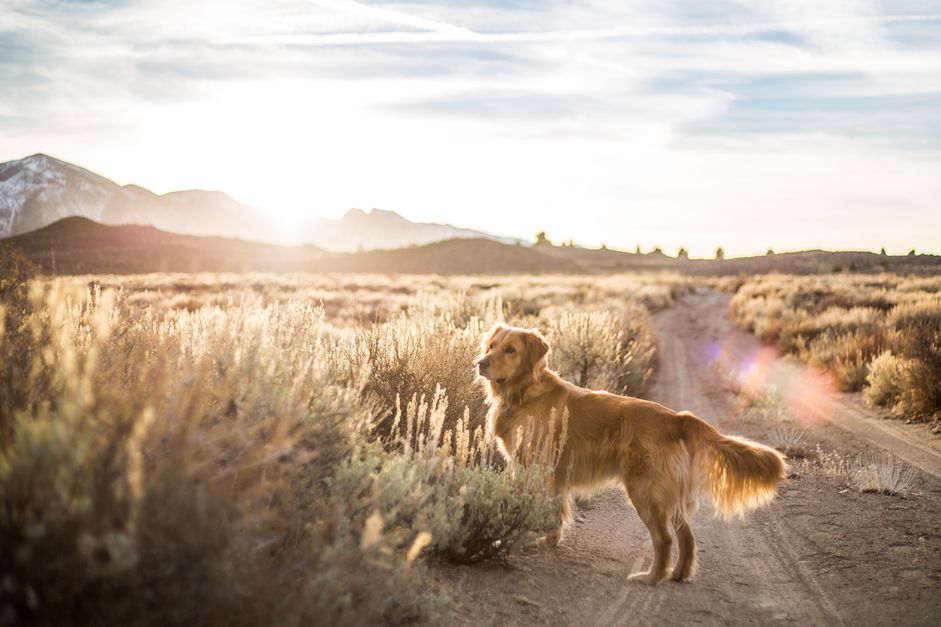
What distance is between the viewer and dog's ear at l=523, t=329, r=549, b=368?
5359 millimetres

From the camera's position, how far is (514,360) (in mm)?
5328

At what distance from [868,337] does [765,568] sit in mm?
11285

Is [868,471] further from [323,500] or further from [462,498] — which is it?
[323,500]

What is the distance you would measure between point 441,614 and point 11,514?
2.18 m

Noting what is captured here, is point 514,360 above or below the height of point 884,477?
above

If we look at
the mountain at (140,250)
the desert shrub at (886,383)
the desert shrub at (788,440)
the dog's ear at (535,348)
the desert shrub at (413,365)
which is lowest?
the desert shrub at (788,440)

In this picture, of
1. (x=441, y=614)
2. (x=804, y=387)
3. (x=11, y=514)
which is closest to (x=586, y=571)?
(x=441, y=614)

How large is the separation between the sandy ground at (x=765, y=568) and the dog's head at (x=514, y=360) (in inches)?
56.3

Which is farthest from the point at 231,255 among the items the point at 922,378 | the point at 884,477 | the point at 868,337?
the point at 884,477

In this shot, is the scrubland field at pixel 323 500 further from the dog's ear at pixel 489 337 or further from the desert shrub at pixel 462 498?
the dog's ear at pixel 489 337

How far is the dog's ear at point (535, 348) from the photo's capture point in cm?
536

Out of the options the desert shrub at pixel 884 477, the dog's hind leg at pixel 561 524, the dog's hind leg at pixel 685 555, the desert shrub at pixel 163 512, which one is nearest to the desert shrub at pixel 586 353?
the desert shrub at pixel 884 477

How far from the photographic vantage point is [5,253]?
5797 mm

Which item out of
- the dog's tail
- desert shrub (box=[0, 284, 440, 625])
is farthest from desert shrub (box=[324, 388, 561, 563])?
the dog's tail
